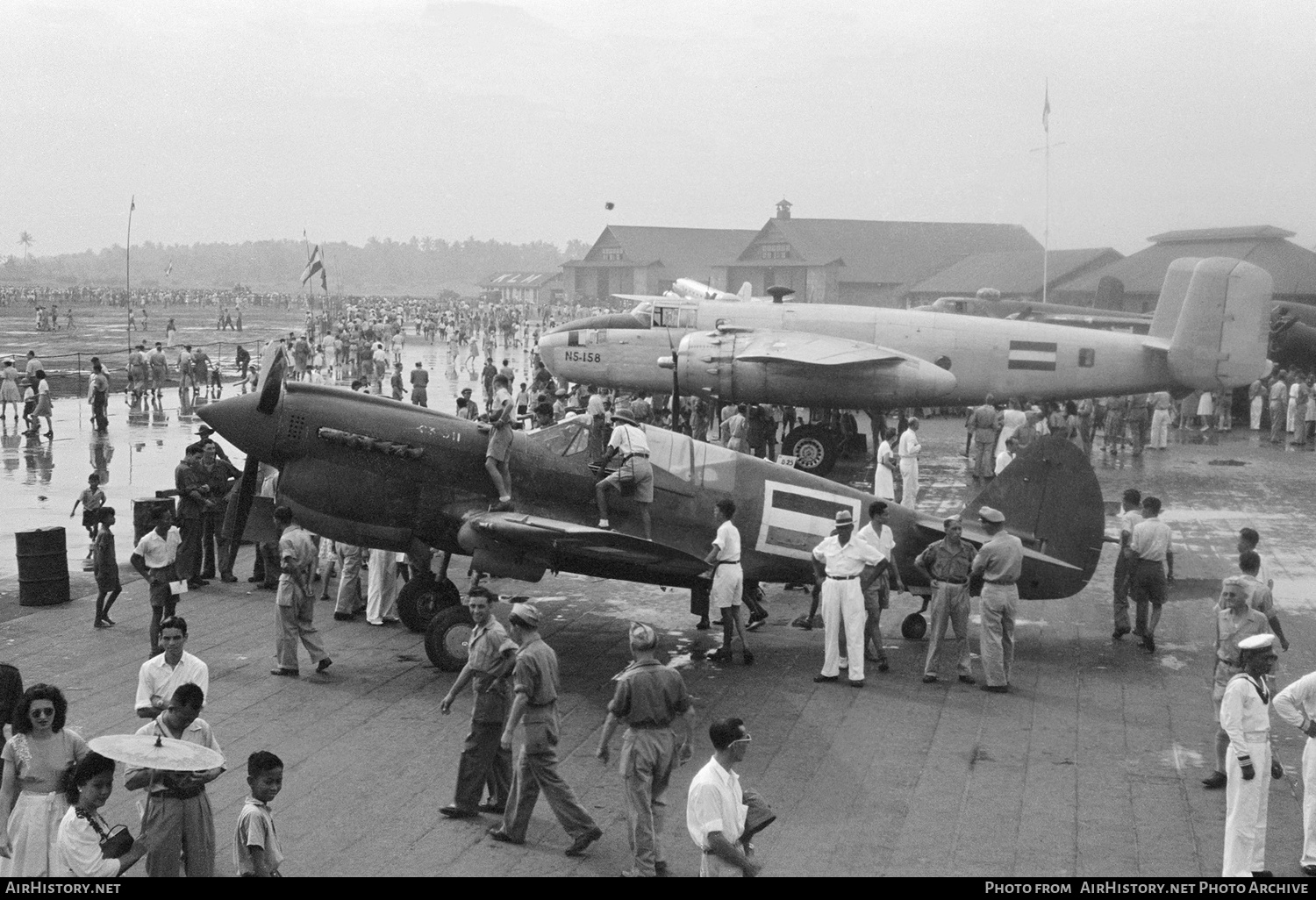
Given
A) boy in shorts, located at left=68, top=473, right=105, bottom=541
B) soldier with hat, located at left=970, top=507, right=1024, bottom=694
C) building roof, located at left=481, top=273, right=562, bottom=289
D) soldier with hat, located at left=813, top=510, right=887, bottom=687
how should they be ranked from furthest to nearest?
building roof, located at left=481, top=273, right=562, bottom=289, boy in shorts, located at left=68, top=473, right=105, bottom=541, soldier with hat, located at left=813, top=510, right=887, bottom=687, soldier with hat, located at left=970, top=507, right=1024, bottom=694

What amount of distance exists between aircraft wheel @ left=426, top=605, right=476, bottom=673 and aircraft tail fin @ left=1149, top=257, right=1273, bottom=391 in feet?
63.5

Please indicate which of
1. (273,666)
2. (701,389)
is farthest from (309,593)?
(701,389)

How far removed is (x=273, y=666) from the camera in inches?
458

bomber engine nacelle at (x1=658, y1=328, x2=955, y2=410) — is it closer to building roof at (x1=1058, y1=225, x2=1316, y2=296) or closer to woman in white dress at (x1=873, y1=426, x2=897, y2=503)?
woman in white dress at (x1=873, y1=426, x2=897, y2=503)

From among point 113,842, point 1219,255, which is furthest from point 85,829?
point 1219,255

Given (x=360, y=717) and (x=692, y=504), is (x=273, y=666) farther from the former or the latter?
(x=692, y=504)

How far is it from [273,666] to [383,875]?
4745 millimetres

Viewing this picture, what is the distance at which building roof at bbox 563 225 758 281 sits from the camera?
9762 centimetres

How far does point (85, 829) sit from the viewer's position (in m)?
6.10

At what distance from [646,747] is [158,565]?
6.52 meters

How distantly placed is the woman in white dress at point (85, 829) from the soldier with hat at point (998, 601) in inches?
299

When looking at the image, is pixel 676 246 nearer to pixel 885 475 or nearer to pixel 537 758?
pixel 885 475

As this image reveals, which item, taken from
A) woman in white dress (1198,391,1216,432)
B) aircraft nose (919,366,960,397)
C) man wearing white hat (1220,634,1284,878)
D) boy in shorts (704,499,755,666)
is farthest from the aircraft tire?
woman in white dress (1198,391,1216,432)

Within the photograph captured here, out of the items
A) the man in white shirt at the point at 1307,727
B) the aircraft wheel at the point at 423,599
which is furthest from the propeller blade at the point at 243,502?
the man in white shirt at the point at 1307,727
